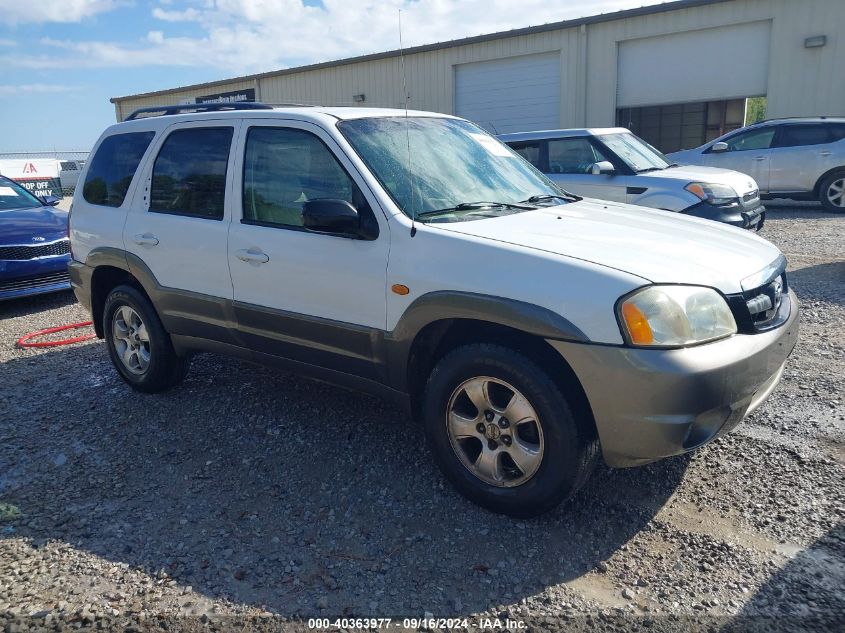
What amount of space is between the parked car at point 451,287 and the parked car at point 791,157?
9.94m

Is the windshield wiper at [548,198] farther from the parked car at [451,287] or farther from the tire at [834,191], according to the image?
the tire at [834,191]

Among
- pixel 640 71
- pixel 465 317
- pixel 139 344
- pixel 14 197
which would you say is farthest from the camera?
pixel 640 71

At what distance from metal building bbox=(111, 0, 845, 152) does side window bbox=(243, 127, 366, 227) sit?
28.7 feet

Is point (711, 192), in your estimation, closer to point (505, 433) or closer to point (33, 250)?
point (505, 433)

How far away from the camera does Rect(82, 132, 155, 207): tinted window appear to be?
187 inches

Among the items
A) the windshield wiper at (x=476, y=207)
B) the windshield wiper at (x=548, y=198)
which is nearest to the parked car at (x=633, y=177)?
the windshield wiper at (x=548, y=198)

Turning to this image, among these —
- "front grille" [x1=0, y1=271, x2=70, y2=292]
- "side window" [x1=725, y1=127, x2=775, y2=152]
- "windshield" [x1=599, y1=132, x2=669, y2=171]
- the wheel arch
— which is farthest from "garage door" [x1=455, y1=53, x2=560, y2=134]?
"front grille" [x1=0, y1=271, x2=70, y2=292]

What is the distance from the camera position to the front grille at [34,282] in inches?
298

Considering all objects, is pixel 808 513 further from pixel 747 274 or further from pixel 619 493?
pixel 747 274

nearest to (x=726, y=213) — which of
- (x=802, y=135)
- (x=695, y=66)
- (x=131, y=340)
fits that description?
(x=802, y=135)

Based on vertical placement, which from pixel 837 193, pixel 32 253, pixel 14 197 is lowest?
pixel 837 193

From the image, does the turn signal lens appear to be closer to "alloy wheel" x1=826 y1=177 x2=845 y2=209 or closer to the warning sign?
"alloy wheel" x1=826 y1=177 x2=845 y2=209

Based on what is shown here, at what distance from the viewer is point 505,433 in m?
3.10

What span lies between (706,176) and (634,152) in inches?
38.6
